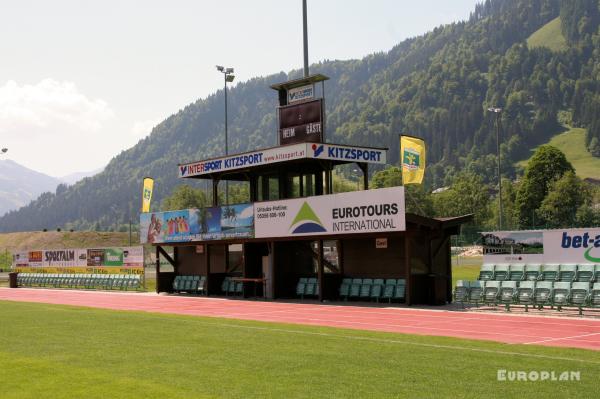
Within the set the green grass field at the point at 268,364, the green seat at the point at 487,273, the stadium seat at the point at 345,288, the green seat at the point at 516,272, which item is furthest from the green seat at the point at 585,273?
the green grass field at the point at 268,364

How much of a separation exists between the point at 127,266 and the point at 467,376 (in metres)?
38.6

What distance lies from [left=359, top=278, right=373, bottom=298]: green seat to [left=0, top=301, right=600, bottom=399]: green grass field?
11.3 meters

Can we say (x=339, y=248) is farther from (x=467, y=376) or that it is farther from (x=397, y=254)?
(x=467, y=376)

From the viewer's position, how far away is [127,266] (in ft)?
156

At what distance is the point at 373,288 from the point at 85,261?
1127 inches

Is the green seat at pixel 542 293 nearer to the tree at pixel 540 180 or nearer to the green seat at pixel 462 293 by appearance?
the green seat at pixel 462 293

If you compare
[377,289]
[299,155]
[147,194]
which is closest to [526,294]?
[377,289]

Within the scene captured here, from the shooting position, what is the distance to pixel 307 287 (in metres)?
33.4

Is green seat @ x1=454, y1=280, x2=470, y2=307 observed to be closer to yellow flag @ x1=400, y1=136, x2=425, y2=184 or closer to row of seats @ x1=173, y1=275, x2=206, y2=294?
yellow flag @ x1=400, y1=136, x2=425, y2=184

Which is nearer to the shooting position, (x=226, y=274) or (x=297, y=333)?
(x=297, y=333)

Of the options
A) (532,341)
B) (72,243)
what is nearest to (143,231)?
(532,341)

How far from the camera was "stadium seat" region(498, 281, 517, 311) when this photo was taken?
969 inches

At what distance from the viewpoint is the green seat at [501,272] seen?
27547mm

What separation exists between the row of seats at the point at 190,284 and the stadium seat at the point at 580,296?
70.0 feet
